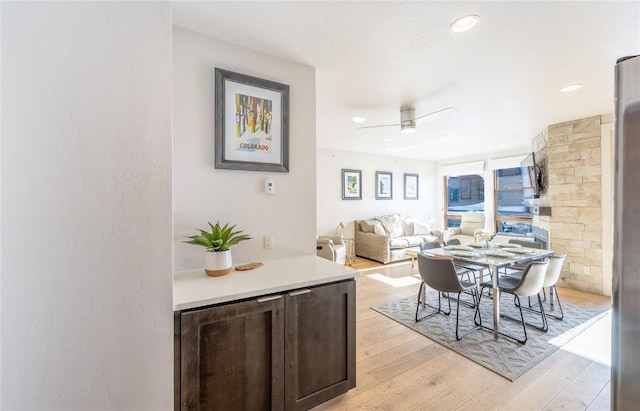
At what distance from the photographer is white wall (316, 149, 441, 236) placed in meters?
5.95

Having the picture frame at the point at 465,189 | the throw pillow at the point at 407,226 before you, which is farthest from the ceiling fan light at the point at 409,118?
the picture frame at the point at 465,189

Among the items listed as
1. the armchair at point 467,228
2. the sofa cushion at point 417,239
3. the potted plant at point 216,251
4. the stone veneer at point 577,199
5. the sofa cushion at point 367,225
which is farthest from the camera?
the armchair at point 467,228

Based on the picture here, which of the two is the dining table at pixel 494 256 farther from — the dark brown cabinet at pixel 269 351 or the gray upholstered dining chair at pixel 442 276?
the dark brown cabinet at pixel 269 351

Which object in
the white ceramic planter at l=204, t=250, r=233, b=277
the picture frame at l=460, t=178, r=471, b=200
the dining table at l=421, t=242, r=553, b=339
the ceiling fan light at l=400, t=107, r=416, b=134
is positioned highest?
the ceiling fan light at l=400, t=107, r=416, b=134

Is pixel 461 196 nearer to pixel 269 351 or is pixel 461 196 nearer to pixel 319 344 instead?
pixel 319 344

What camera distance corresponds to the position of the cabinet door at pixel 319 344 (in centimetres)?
147

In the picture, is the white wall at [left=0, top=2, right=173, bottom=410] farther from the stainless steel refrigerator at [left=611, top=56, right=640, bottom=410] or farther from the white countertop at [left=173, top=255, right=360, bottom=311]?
the stainless steel refrigerator at [left=611, top=56, right=640, bottom=410]

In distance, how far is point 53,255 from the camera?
97cm

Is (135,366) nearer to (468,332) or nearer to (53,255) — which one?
(53,255)

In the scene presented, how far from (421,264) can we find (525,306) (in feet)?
5.62

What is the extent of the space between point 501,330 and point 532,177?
3.34 metres

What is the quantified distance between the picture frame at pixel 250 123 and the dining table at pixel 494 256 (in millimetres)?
2129

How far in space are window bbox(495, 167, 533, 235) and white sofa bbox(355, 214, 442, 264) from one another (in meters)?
1.62

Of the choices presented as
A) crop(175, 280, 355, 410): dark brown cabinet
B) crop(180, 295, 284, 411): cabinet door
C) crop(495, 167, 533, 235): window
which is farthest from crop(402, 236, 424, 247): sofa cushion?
crop(180, 295, 284, 411): cabinet door
